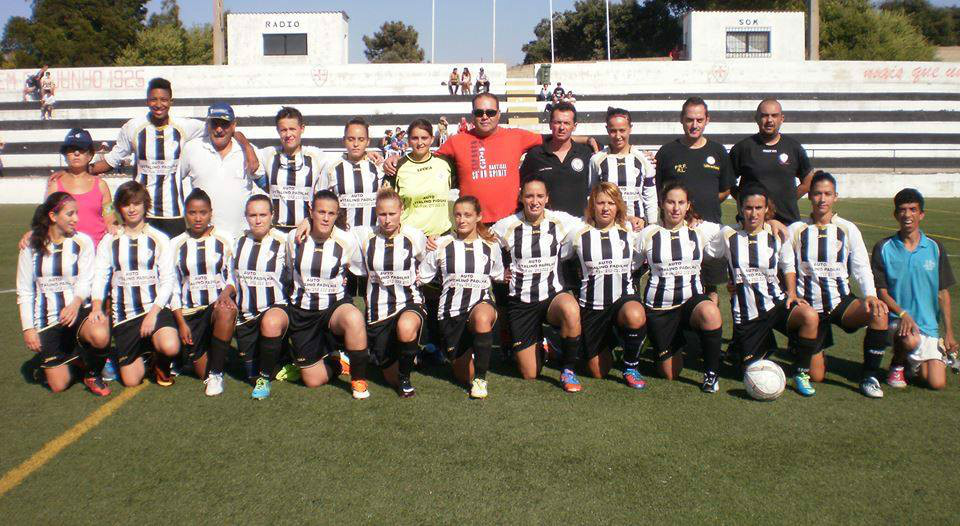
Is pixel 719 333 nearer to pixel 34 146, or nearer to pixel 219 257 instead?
pixel 219 257

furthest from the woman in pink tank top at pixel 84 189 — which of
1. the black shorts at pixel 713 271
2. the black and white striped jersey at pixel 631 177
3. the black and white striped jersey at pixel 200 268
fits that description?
the black shorts at pixel 713 271

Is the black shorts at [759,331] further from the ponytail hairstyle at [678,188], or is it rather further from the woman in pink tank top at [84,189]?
the woman in pink tank top at [84,189]

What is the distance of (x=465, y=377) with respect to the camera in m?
4.77

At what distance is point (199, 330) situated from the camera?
4.77 meters

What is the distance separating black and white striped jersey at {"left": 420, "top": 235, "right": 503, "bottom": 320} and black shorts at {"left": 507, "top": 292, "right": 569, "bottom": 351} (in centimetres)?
25

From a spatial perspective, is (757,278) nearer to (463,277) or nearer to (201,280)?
(463,277)

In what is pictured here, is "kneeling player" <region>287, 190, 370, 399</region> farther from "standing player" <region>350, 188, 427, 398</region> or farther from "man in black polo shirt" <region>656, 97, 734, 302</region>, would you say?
"man in black polo shirt" <region>656, 97, 734, 302</region>

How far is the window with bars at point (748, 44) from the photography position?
110 feet

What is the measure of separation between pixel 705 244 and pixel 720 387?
38.4 inches

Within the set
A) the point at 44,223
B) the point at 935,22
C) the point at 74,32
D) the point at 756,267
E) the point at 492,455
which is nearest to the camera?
the point at 492,455

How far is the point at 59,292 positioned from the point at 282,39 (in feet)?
102

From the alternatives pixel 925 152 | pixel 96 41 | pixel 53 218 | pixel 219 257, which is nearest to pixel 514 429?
pixel 219 257

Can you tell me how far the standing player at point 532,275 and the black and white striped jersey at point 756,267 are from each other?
1.06 m

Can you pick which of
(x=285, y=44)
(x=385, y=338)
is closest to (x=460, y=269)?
Result: (x=385, y=338)
